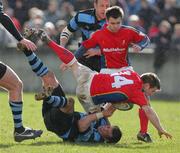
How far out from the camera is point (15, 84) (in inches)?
460

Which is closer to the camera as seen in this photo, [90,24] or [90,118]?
[90,118]

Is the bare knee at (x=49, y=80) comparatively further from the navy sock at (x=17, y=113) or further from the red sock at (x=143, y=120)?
the red sock at (x=143, y=120)

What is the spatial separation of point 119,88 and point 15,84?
4.77ft

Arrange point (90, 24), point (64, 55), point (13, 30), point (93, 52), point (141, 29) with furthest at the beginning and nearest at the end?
point (141, 29) < point (90, 24) < point (93, 52) < point (64, 55) < point (13, 30)

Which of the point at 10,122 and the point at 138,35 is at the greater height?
the point at 138,35

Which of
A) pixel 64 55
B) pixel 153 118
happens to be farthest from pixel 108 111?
pixel 64 55

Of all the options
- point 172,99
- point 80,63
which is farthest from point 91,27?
point 172,99

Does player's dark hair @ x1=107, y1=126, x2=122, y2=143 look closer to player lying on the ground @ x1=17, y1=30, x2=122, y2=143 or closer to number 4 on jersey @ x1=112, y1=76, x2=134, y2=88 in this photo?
player lying on the ground @ x1=17, y1=30, x2=122, y2=143

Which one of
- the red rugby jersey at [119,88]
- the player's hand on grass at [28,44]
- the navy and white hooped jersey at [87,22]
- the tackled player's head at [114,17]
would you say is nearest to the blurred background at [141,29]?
the navy and white hooped jersey at [87,22]

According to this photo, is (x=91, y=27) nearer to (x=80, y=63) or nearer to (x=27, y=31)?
(x=80, y=63)

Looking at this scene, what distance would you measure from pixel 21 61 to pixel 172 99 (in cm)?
437

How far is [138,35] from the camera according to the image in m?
12.5

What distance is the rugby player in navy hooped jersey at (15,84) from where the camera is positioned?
11.5 m

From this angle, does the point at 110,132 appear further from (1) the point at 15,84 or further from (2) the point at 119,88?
(1) the point at 15,84
